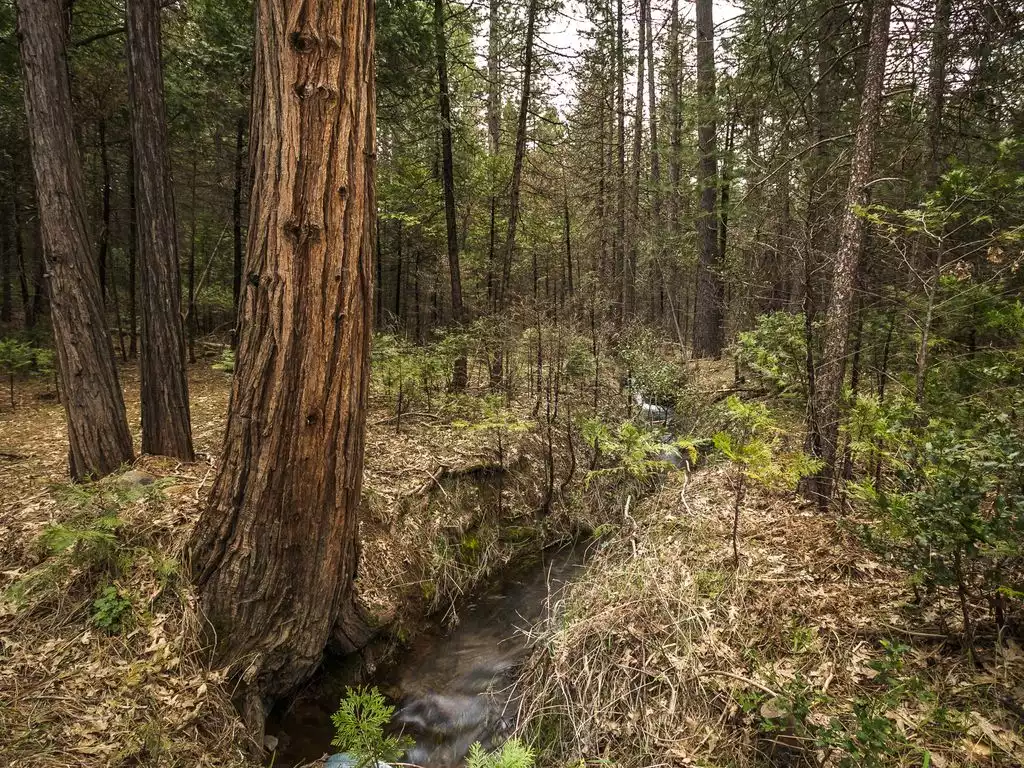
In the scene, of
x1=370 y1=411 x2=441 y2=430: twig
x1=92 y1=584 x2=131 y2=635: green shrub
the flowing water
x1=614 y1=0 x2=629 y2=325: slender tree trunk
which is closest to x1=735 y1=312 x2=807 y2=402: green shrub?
the flowing water

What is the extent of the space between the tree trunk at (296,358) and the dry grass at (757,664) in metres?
1.93

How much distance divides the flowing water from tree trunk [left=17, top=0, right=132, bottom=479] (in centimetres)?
300

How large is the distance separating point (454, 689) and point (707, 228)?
11010 mm

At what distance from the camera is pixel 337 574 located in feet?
11.5

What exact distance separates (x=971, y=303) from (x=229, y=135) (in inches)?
552

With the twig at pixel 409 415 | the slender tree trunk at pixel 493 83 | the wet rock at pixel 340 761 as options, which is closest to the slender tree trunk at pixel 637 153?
the slender tree trunk at pixel 493 83

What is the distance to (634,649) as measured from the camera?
10.6 ft

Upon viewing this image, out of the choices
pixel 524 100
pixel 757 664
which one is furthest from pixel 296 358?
pixel 524 100

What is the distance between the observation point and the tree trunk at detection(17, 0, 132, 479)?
13.1 ft

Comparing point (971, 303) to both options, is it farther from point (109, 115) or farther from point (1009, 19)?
point (109, 115)

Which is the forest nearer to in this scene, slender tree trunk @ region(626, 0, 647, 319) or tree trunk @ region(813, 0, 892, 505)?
tree trunk @ region(813, 0, 892, 505)

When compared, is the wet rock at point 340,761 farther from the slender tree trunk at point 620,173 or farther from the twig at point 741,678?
the slender tree trunk at point 620,173

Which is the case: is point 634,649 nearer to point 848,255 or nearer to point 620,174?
point 848,255

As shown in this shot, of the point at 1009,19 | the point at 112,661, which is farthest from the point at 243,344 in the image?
the point at 1009,19
